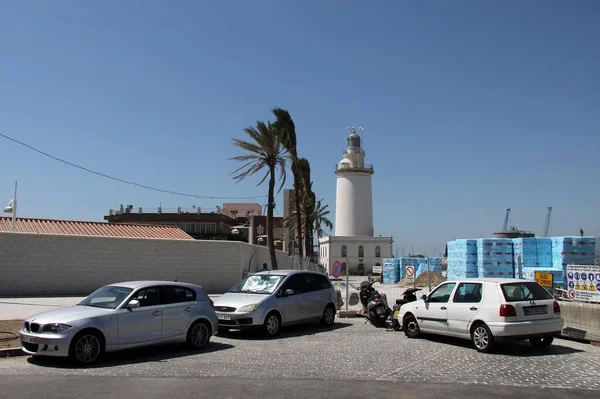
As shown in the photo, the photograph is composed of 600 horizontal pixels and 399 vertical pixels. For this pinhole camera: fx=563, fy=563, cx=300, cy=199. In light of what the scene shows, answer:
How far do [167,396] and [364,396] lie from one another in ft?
9.05

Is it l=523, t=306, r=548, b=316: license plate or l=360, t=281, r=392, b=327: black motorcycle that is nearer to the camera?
l=523, t=306, r=548, b=316: license plate

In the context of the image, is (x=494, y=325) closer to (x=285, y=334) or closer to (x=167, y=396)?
(x=285, y=334)

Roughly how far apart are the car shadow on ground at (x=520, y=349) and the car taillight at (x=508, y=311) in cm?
95

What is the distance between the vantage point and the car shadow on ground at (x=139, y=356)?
10156mm

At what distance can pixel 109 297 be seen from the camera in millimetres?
11117

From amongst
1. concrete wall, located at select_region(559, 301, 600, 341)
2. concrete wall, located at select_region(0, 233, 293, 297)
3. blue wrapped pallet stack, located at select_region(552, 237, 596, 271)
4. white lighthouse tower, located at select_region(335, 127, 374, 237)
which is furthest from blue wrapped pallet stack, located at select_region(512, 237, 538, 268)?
white lighthouse tower, located at select_region(335, 127, 374, 237)

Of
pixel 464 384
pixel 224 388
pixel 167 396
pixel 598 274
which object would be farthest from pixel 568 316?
pixel 167 396

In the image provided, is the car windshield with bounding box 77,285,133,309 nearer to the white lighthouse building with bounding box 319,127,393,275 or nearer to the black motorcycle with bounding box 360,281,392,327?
the black motorcycle with bounding box 360,281,392,327

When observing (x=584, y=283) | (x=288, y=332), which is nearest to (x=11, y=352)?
(x=288, y=332)

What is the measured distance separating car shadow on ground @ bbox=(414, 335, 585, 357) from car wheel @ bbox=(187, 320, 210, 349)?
5440 mm

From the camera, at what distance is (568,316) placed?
1411 cm

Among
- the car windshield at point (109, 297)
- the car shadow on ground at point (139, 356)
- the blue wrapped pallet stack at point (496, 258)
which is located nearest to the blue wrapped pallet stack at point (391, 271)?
the blue wrapped pallet stack at point (496, 258)

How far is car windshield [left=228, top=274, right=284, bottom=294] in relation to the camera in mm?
14914

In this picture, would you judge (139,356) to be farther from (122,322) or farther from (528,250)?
(528,250)
